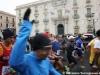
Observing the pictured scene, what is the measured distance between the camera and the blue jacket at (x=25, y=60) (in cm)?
341

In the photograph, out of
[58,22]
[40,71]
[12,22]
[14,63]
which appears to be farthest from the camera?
[12,22]

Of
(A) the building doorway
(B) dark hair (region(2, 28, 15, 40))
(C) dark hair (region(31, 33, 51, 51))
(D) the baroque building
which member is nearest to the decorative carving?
(D) the baroque building

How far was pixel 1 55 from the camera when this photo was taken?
6.78 meters

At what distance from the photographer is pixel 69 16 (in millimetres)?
77062

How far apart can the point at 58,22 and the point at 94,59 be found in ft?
230

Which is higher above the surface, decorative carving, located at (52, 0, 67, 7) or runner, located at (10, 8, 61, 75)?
decorative carving, located at (52, 0, 67, 7)

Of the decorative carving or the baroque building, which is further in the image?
the decorative carving

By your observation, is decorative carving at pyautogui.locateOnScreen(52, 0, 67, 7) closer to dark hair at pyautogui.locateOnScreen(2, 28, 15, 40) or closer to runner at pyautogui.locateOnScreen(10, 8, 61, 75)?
dark hair at pyautogui.locateOnScreen(2, 28, 15, 40)

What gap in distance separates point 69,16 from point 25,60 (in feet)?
242

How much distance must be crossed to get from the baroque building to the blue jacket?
64205mm

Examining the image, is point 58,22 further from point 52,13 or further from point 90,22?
point 90,22

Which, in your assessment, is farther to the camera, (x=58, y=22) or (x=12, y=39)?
(x=58, y=22)

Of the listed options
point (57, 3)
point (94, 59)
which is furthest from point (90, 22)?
point (94, 59)

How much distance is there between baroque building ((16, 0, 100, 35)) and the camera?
2857 inches
